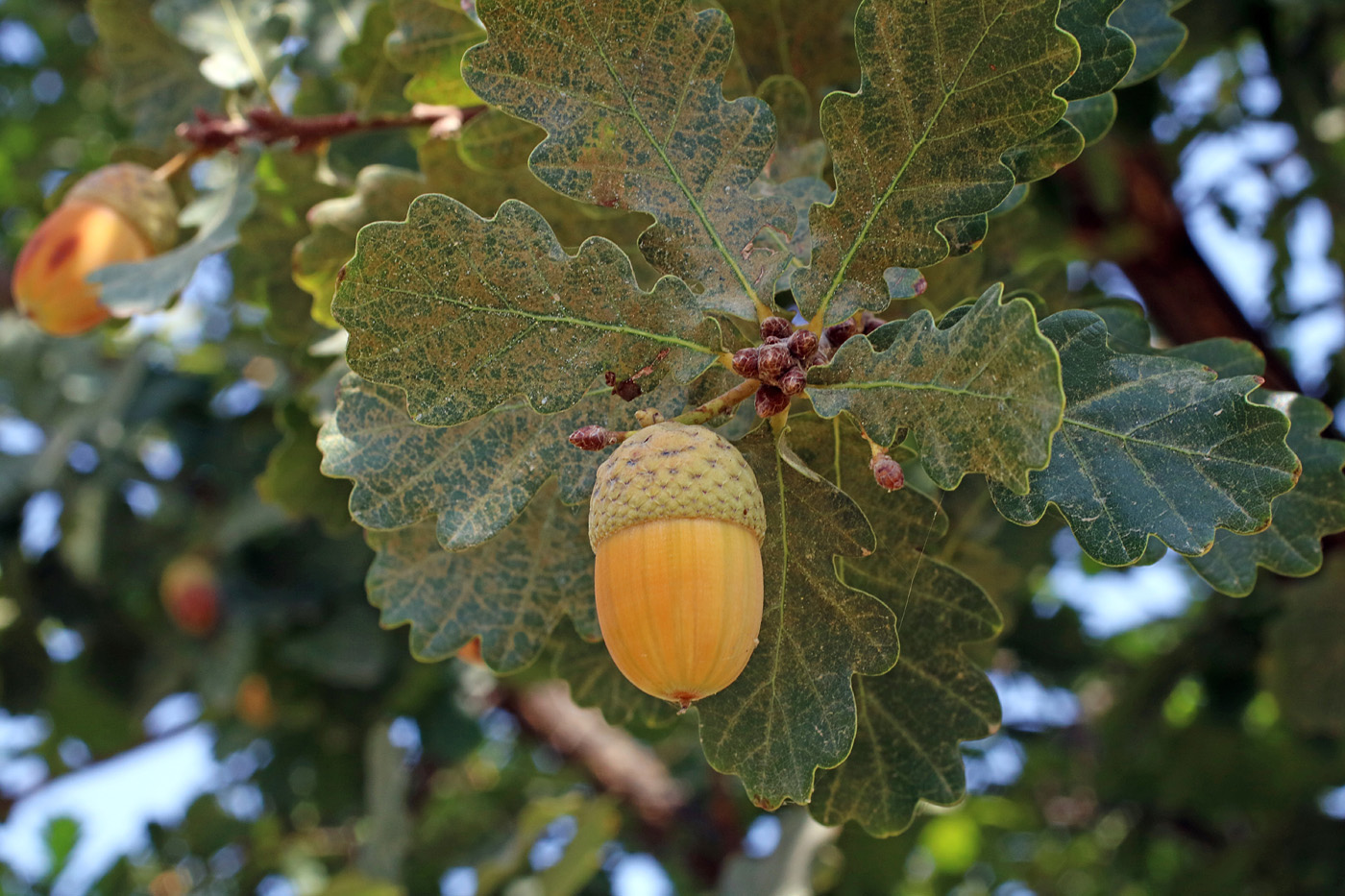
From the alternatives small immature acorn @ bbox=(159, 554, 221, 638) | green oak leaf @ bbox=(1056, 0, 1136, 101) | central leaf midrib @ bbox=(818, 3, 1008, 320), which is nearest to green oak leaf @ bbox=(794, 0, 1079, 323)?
central leaf midrib @ bbox=(818, 3, 1008, 320)

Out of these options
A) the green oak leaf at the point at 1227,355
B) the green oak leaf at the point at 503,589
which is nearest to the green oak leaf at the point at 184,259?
the green oak leaf at the point at 503,589

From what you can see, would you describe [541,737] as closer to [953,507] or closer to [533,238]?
[953,507]

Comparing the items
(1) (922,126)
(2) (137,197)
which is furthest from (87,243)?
(1) (922,126)

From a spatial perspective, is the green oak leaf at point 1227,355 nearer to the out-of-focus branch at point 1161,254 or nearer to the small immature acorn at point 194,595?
the out-of-focus branch at point 1161,254

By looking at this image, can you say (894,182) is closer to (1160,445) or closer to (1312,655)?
(1160,445)

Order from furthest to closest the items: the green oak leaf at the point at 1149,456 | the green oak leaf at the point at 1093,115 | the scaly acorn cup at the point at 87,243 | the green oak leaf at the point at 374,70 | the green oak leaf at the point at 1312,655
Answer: the green oak leaf at the point at 1312,655 → the green oak leaf at the point at 374,70 → the scaly acorn cup at the point at 87,243 → the green oak leaf at the point at 1093,115 → the green oak leaf at the point at 1149,456

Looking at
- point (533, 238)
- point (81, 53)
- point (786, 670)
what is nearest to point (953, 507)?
point (786, 670)
